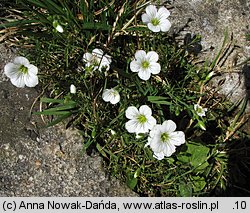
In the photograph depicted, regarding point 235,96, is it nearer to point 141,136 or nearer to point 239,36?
point 239,36

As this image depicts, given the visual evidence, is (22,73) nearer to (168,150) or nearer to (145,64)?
(145,64)

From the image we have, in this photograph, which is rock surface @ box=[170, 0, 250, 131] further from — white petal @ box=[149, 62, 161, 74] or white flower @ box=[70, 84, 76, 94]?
white flower @ box=[70, 84, 76, 94]

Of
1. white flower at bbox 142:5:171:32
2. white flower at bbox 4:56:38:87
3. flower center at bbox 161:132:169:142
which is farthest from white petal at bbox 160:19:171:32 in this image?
white flower at bbox 4:56:38:87

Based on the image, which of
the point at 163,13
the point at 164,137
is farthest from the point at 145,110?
the point at 163,13

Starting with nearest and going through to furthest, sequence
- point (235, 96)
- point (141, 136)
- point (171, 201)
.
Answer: point (141, 136), point (171, 201), point (235, 96)

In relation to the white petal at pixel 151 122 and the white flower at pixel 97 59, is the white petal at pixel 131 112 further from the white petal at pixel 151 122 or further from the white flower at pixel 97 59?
the white flower at pixel 97 59

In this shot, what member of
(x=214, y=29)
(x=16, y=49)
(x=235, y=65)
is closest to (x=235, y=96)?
(x=235, y=65)

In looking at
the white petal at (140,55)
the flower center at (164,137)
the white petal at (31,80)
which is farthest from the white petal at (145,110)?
the white petal at (31,80)
